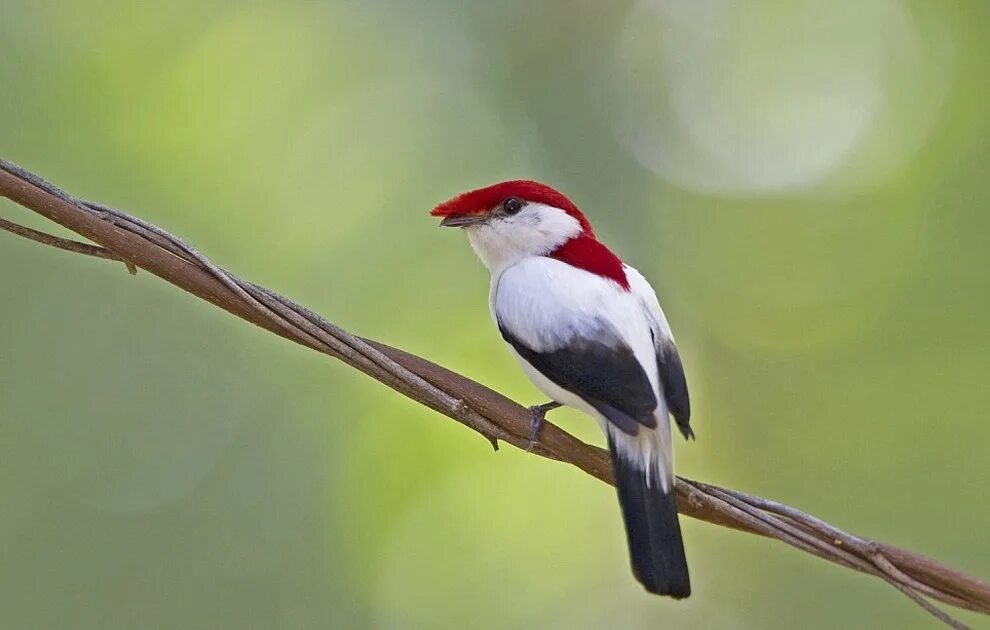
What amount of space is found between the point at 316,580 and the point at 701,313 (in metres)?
2.37

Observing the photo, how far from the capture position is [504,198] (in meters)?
3.09

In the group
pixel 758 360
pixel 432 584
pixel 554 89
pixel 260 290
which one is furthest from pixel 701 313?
pixel 260 290

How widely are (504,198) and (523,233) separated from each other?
126 mm

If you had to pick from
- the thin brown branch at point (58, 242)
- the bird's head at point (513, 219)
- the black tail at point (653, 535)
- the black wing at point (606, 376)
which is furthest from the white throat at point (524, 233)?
the thin brown branch at point (58, 242)

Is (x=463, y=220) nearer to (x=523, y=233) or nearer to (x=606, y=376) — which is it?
(x=523, y=233)

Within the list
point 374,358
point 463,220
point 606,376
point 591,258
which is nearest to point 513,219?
point 463,220

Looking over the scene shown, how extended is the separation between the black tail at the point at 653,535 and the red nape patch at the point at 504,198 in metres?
0.95

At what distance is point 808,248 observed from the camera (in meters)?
5.93

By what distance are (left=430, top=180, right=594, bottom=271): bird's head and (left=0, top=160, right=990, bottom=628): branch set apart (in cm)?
88

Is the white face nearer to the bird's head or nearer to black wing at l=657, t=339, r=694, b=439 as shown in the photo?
the bird's head

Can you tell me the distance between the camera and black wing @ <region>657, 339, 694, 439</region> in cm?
258

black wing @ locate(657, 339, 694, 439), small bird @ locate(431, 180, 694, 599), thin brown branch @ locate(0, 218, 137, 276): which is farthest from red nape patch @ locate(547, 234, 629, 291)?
thin brown branch @ locate(0, 218, 137, 276)

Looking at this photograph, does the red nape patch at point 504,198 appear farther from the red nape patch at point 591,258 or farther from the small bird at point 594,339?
the red nape patch at point 591,258

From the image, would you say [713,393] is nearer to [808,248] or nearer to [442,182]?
[808,248]
